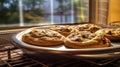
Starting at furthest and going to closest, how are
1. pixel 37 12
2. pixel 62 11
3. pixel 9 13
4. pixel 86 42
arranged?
pixel 62 11 < pixel 37 12 < pixel 9 13 < pixel 86 42

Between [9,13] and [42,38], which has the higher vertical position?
[9,13]

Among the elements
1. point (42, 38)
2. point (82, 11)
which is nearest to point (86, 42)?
point (42, 38)

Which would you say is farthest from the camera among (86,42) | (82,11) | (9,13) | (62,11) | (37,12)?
(82,11)

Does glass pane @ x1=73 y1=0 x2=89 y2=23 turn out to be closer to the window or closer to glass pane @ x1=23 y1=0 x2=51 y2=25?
the window

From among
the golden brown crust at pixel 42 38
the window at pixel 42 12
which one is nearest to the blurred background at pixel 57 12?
the window at pixel 42 12

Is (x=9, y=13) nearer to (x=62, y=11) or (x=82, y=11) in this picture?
(x=62, y=11)

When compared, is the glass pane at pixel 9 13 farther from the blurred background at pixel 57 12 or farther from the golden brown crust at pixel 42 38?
the golden brown crust at pixel 42 38

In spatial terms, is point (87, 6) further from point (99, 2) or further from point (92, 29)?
point (92, 29)
